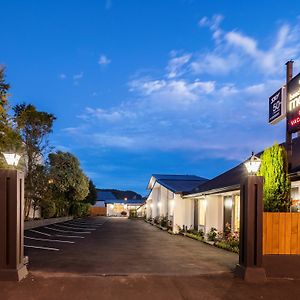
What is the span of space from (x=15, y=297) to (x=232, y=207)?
37.5 feet

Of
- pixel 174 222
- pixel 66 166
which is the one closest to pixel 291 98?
pixel 174 222

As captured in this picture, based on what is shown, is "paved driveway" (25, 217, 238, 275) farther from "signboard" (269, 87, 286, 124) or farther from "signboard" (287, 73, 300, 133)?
"signboard" (269, 87, 286, 124)

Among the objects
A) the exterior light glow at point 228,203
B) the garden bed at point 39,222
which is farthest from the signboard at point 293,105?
the garden bed at point 39,222

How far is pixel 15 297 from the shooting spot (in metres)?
6.78

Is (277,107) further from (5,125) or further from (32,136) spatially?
(32,136)

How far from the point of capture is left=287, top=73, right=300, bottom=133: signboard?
993 cm

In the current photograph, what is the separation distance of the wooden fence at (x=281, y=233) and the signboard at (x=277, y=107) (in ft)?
10.8

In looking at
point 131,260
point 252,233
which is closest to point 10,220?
point 131,260

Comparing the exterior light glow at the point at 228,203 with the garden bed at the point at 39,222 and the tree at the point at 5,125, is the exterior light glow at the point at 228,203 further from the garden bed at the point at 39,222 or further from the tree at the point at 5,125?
the garden bed at the point at 39,222

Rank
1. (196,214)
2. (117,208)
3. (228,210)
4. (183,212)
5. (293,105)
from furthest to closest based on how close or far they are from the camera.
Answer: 1. (117,208)
2. (183,212)
3. (196,214)
4. (228,210)
5. (293,105)

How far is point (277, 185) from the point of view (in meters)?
9.23

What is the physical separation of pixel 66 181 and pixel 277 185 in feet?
87.9

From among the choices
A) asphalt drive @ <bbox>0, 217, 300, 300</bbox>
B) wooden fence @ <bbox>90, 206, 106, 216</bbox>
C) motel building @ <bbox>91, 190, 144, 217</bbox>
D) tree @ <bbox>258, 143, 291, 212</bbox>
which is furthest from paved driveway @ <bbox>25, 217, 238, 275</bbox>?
wooden fence @ <bbox>90, 206, 106, 216</bbox>

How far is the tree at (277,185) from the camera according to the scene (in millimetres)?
9211
